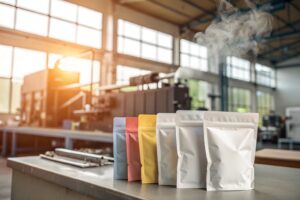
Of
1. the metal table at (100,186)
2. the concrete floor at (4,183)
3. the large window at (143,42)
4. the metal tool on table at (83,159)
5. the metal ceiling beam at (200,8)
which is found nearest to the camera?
the metal table at (100,186)

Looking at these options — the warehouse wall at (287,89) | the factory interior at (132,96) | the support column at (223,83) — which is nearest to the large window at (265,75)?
the factory interior at (132,96)

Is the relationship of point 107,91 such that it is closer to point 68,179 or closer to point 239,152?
point 68,179

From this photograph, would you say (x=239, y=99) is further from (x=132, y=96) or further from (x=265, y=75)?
(x=132, y=96)

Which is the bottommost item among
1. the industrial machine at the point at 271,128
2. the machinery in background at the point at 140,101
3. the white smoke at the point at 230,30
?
the industrial machine at the point at 271,128

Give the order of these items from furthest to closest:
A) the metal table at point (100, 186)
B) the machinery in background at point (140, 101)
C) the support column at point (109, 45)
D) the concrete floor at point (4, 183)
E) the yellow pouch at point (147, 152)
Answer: the support column at point (109, 45)
the machinery in background at point (140, 101)
the concrete floor at point (4, 183)
the yellow pouch at point (147, 152)
the metal table at point (100, 186)

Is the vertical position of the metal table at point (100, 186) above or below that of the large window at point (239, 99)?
below

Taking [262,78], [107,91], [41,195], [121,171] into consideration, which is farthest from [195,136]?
[262,78]

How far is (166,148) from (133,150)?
0.36ft

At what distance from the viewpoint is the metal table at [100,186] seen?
633 mm

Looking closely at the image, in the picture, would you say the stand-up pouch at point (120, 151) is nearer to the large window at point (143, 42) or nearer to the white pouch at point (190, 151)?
the white pouch at point (190, 151)

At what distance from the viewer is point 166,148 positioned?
0.72 meters

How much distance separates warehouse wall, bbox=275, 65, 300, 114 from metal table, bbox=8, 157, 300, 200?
16278 millimetres

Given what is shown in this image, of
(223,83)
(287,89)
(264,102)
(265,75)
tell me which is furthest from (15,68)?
(287,89)

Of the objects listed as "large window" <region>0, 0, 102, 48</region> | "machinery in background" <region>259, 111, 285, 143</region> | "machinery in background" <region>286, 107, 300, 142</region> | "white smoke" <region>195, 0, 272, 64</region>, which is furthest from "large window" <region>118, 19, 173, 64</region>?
"white smoke" <region>195, 0, 272, 64</region>
